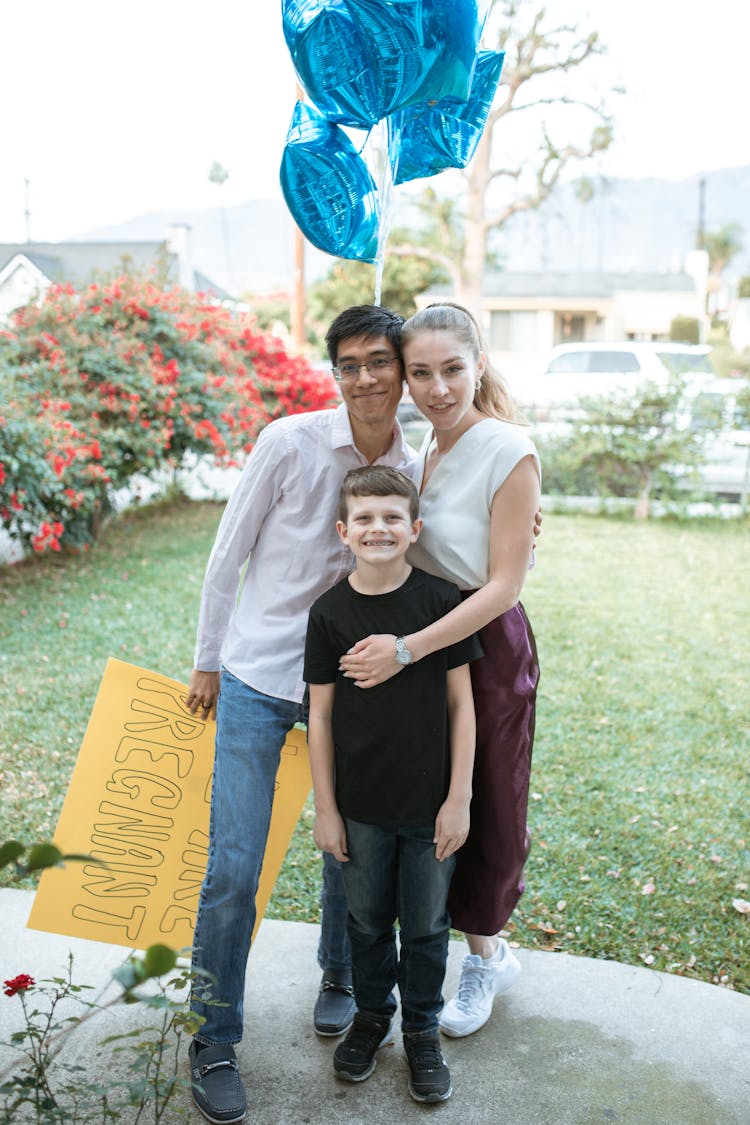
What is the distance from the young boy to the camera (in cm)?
201

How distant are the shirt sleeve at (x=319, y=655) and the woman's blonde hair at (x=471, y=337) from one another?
1.97 feet

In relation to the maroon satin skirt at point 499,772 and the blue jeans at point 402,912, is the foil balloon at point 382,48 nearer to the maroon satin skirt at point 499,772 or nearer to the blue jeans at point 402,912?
the maroon satin skirt at point 499,772

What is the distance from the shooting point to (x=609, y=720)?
15.5 feet

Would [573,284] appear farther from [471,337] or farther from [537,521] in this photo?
[471,337]

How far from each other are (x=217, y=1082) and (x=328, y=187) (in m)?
2.01

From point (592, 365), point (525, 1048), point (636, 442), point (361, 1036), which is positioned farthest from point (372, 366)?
point (592, 365)

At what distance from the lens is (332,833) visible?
2.07 meters

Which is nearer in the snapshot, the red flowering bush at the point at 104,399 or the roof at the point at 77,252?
the red flowering bush at the point at 104,399

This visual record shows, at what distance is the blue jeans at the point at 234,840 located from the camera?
6.79 feet

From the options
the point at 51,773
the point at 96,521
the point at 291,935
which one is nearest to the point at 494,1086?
the point at 291,935

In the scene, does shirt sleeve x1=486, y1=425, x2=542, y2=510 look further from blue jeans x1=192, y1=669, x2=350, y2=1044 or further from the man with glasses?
blue jeans x1=192, y1=669, x2=350, y2=1044

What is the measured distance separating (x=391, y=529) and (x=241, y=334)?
Answer: 819 centimetres

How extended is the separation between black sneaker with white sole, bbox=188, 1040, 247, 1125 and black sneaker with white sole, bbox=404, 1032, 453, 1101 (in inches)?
14.3

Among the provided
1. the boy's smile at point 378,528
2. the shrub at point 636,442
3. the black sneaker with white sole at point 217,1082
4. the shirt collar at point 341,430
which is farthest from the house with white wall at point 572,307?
the black sneaker with white sole at point 217,1082
